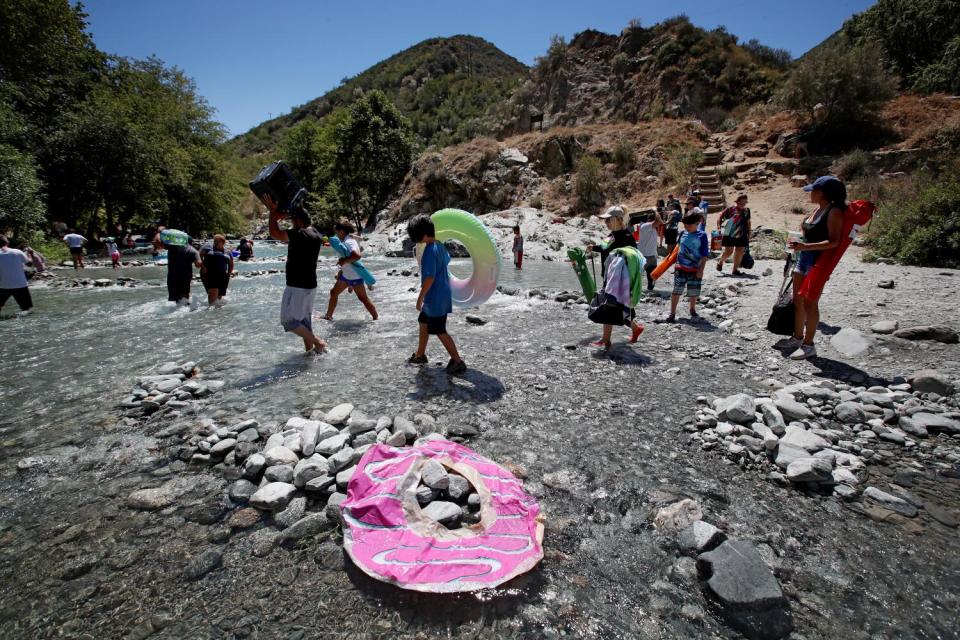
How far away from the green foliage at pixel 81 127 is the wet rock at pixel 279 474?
78.6 feet

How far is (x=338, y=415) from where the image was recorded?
439 centimetres

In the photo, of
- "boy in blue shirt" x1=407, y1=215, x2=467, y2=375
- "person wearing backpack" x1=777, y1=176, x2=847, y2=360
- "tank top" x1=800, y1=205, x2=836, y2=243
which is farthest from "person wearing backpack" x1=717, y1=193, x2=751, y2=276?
"boy in blue shirt" x1=407, y1=215, x2=467, y2=375

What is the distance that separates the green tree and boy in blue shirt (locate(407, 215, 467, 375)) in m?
42.9

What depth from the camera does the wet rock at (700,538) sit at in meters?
2.59

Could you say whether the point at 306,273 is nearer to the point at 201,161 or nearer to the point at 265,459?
the point at 265,459

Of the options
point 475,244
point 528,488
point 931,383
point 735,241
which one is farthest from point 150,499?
point 735,241

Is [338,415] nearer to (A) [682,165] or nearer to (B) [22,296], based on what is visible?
(B) [22,296]

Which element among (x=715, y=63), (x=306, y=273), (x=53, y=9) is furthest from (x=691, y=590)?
(x=715, y=63)

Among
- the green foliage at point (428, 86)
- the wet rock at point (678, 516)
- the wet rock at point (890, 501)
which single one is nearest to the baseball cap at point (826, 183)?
the wet rock at point (890, 501)

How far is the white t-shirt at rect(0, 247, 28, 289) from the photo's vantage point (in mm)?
9680

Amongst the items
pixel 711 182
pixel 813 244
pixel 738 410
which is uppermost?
pixel 711 182

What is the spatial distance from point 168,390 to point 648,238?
11.0m

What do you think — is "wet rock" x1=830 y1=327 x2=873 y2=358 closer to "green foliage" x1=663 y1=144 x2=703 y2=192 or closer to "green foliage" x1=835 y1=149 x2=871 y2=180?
"green foliage" x1=835 y1=149 x2=871 y2=180

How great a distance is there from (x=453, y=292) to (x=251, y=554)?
14.5ft
